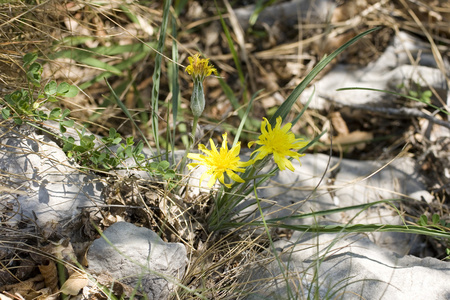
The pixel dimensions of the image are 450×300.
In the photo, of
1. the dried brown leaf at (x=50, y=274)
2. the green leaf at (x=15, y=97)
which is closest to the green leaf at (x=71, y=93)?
the green leaf at (x=15, y=97)

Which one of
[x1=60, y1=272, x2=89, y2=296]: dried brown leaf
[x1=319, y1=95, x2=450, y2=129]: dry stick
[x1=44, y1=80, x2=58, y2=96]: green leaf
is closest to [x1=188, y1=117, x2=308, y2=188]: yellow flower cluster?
[x1=60, y1=272, x2=89, y2=296]: dried brown leaf

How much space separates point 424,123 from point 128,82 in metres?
1.82

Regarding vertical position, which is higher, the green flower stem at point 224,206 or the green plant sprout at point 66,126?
the green plant sprout at point 66,126

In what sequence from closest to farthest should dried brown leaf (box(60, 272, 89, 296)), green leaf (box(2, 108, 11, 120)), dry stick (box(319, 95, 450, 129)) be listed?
dried brown leaf (box(60, 272, 89, 296)) → green leaf (box(2, 108, 11, 120)) → dry stick (box(319, 95, 450, 129))

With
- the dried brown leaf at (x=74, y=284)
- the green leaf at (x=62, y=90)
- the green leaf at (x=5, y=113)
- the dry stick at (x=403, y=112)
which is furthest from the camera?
the dry stick at (x=403, y=112)

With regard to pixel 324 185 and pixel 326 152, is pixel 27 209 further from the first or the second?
pixel 326 152

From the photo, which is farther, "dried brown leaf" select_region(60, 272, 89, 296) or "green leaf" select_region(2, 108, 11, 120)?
"green leaf" select_region(2, 108, 11, 120)

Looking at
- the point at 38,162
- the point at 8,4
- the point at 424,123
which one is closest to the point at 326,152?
the point at 424,123

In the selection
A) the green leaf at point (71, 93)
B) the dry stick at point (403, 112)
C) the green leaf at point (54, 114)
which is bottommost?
the dry stick at point (403, 112)

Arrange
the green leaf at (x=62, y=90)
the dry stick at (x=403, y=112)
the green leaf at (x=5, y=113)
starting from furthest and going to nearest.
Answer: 1. the dry stick at (x=403, y=112)
2. the green leaf at (x=62, y=90)
3. the green leaf at (x=5, y=113)

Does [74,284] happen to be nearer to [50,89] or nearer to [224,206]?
[224,206]

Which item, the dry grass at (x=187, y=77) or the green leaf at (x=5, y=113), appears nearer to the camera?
the green leaf at (x=5, y=113)

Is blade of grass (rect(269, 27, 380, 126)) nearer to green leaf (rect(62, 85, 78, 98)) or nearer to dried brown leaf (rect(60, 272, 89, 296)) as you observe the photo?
green leaf (rect(62, 85, 78, 98))

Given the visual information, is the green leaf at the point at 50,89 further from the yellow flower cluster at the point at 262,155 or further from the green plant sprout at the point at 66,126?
the yellow flower cluster at the point at 262,155
